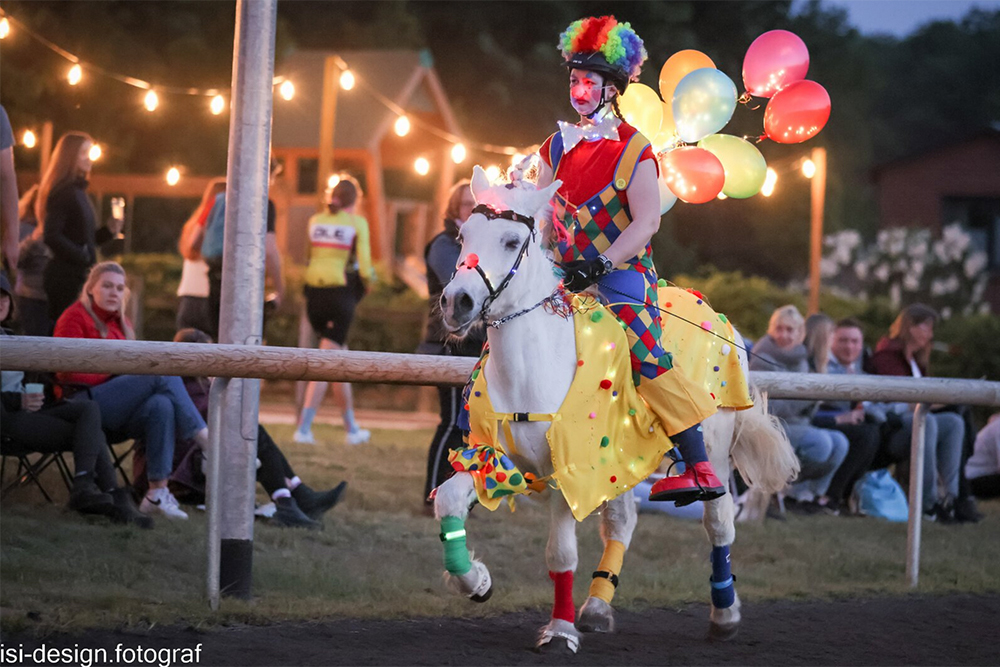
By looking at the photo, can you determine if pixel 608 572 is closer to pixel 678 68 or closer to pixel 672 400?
pixel 672 400

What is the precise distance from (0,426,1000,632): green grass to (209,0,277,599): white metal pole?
29 centimetres

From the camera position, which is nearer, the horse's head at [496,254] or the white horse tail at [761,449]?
the horse's head at [496,254]

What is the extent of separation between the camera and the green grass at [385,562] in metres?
5.10

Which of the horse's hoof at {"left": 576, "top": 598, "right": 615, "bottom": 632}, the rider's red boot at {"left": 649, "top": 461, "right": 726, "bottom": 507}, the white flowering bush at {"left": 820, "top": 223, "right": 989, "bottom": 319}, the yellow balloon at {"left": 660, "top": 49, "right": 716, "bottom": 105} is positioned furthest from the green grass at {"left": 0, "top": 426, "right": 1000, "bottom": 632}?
the white flowering bush at {"left": 820, "top": 223, "right": 989, "bottom": 319}

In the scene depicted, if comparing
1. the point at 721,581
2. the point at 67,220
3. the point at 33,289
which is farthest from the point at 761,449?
the point at 33,289

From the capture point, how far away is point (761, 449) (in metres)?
5.94

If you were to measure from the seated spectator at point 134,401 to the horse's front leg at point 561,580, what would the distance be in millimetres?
2604

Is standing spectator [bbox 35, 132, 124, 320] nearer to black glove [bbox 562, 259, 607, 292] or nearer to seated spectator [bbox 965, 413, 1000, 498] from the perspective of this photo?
black glove [bbox 562, 259, 607, 292]

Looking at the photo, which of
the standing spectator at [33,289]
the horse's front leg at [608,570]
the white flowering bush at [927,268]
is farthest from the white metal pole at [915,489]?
the white flowering bush at [927,268]

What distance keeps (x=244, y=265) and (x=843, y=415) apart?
5.60m

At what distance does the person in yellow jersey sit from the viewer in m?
10.2

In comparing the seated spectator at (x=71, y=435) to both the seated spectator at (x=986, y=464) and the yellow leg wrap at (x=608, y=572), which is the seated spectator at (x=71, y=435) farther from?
the seated spectator at (x=986, y=464)

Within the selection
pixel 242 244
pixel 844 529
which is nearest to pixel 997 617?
pixel 844 529

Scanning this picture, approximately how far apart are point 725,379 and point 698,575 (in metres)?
1.71
